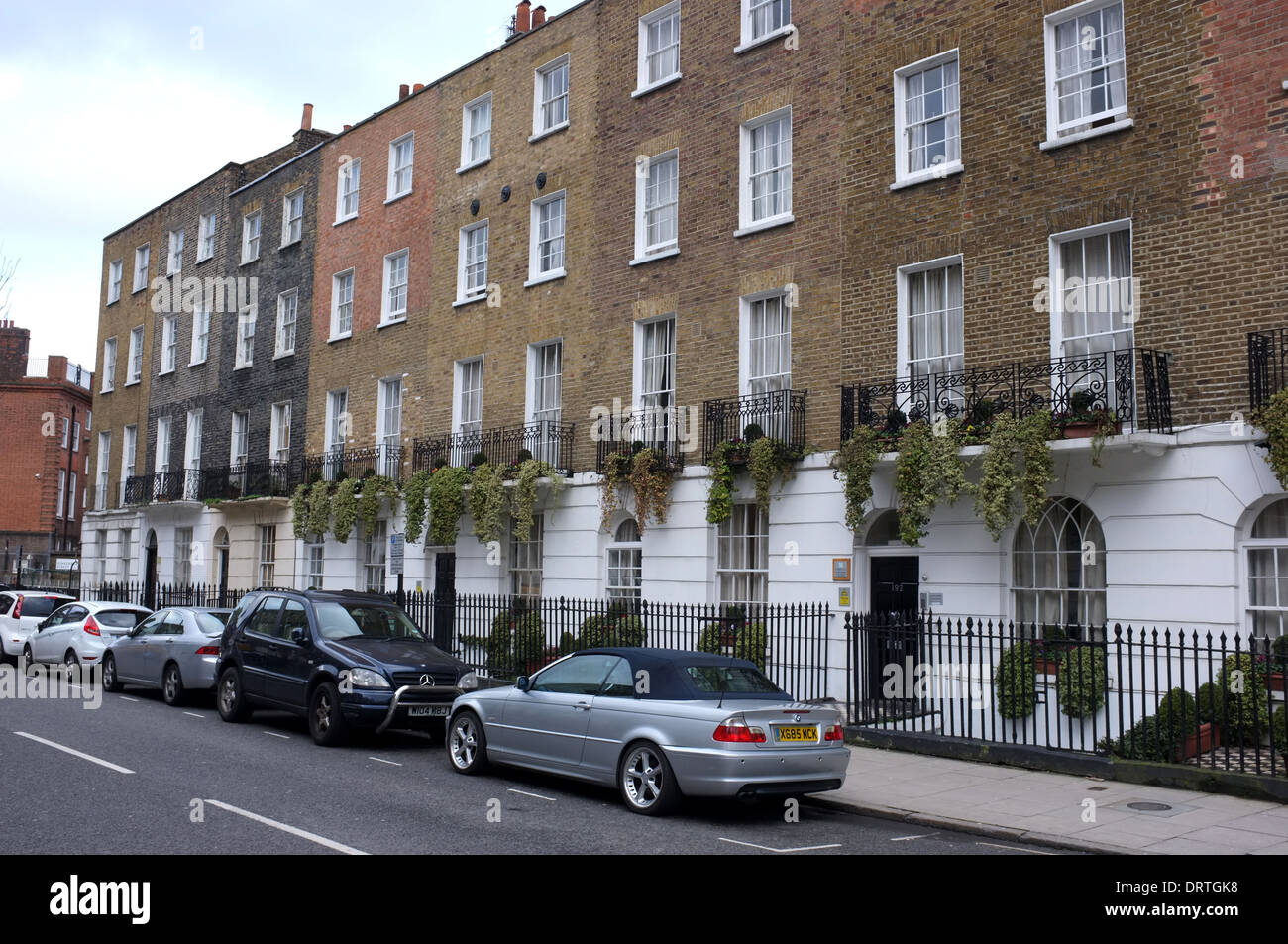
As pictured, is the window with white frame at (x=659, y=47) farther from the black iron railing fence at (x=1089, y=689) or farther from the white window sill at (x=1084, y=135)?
the black iron railing fence at (x=1089, y=689)

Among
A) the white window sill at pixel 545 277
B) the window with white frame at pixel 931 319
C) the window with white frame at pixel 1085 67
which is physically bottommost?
the window with white frame at pixel 931 319

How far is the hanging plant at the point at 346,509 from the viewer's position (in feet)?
87.6

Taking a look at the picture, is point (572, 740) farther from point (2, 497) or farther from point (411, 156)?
point (2, 497)

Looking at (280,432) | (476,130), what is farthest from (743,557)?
(280,432)

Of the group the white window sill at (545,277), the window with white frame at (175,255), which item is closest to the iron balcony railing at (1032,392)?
the white window sill at (545,277)

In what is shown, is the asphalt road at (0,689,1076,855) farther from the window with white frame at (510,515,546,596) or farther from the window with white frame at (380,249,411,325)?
the window with white frame at (380,249,411,325)

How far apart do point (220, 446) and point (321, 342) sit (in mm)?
6330

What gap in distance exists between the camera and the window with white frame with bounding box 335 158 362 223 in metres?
29.8

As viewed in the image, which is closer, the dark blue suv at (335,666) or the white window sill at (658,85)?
the dark blue suv at (335,666)

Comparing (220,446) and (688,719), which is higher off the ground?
(220,446)

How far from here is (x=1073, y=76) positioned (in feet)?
Answer: 50.9

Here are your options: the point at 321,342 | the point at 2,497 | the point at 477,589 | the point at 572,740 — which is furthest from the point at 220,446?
the point at 2,497

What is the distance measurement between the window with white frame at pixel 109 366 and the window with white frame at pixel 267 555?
45.1ft

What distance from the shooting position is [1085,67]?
15.4 m
